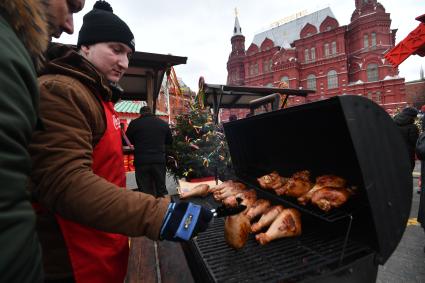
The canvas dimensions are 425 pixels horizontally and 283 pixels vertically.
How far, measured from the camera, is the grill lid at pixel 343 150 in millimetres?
1433

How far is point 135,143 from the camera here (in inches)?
206

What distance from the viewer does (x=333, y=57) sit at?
4091 cm

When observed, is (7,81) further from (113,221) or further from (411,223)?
(411,223)

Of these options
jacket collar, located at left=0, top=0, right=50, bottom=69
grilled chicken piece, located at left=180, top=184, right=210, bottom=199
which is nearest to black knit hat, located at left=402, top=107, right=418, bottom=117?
grilled chicken piece, located at left=180, top=184, right=210, bottom=199

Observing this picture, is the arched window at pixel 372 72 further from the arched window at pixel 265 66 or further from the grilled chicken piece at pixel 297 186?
the grilled chicken piece at pixel 297 186

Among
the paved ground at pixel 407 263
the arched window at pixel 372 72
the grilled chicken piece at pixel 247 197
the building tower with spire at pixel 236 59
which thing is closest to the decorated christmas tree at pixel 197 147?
the grilled chicken piece at pixel 247 197

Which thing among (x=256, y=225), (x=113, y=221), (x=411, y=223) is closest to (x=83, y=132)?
(x=113, y=221)

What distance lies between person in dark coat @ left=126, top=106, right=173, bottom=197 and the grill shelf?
296 cm

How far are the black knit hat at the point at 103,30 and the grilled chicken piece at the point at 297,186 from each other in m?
1.87

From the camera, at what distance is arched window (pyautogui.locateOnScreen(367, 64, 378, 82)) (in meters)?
37.7

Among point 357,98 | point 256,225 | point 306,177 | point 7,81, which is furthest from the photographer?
point 306,177

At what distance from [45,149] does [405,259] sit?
439 centimetres

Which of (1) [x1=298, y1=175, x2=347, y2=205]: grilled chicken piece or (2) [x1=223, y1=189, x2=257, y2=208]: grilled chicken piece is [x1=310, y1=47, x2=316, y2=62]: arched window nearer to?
(2) [x1=223, y1=189, x2=257, y2=208]: grilled chicken piece

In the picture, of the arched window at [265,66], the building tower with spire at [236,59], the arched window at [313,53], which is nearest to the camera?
the arched window at [313,53]
